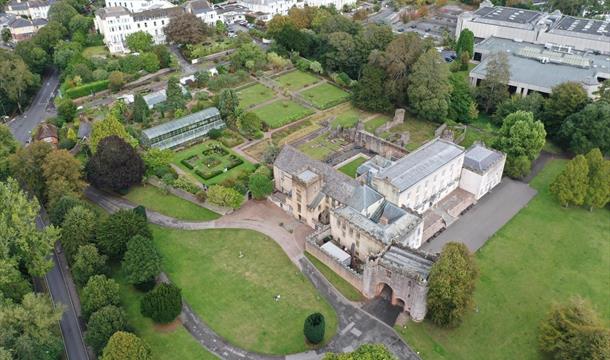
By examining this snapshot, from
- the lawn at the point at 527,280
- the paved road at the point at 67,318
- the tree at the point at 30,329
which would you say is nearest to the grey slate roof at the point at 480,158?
the lawn at the point at 527,280

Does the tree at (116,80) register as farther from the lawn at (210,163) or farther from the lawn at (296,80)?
the lawn at (296,80)

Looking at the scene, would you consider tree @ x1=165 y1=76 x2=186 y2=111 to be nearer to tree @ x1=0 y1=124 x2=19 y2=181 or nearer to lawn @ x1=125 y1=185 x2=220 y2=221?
lawn @ x1=125 y1=185 x2=220 y2=221

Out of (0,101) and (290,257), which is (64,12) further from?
(290,257)

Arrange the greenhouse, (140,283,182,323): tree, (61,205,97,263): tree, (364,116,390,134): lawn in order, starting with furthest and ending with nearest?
1. (364,116,390,134): lawn
2. the greenhouse
3. (61,205,97,263): tree
4. (140,283,182,323): tree

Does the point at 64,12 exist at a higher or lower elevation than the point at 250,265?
higher

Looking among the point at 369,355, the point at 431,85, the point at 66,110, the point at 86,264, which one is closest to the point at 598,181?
the point at 431,85

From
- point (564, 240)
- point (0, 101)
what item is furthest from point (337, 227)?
point (0, 101)

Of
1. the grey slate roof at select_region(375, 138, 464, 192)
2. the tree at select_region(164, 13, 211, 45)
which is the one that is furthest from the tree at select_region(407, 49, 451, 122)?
the tree at select_region(164, 13, 211, 45)
